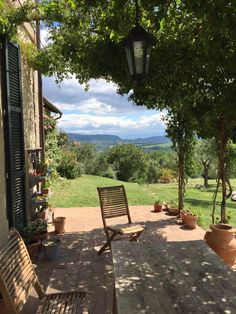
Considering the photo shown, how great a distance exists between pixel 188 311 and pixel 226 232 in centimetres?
258

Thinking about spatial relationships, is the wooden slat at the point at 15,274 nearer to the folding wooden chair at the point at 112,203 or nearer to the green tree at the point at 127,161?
the folding wooden chair at the point at 112,203

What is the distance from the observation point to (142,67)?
3.47 meters

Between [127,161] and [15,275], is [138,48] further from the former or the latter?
[127,161]

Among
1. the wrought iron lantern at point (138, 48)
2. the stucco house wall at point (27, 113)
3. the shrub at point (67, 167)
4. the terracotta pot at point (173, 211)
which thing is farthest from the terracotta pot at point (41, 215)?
the shrub at point (67, 167)

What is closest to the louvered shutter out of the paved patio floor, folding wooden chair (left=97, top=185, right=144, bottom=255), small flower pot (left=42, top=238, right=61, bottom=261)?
small flower pot (left=42, top=238, right=61, bottom=261)

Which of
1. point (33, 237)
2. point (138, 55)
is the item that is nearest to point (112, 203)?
point (33, 237)

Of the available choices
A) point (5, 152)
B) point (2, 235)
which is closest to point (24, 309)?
point (2, 235)

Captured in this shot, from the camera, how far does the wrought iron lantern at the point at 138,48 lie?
130 inches

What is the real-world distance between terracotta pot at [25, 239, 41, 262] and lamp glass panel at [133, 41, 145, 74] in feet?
10.0

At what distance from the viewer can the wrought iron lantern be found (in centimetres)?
330

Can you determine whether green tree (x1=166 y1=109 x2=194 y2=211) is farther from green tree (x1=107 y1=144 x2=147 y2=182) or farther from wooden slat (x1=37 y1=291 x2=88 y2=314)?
green tree (x1=107 y1=144 x2=147 y2=182)

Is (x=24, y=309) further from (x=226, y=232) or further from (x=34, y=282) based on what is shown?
(x=226, y=232)

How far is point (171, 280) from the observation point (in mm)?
2490

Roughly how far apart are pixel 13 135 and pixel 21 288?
111 inches
